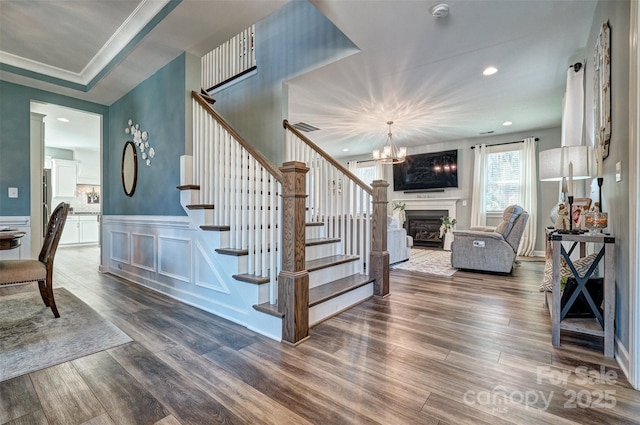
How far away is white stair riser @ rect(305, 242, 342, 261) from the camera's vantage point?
3031mm

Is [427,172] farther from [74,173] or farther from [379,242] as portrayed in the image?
[74,173]

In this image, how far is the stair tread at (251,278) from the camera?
2192mm

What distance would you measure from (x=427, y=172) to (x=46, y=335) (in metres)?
7.67

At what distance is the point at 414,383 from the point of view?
5.07 feet

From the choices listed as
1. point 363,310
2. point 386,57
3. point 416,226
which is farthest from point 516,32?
point 416,226

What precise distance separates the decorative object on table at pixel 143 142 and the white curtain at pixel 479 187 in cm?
677

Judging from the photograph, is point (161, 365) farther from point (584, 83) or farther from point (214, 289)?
point (584, 83)

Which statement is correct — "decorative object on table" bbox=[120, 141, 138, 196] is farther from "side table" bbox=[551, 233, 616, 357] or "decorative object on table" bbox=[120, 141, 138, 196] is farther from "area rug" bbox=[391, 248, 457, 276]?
"side table" bbox=[551, 233, 616, 357]

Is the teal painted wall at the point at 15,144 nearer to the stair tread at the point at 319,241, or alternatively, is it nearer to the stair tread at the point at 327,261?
the stair tread at the point at 319,241

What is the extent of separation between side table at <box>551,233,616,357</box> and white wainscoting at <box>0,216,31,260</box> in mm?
5906

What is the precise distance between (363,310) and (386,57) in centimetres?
289

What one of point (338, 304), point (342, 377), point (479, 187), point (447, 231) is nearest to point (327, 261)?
point (338, 304)

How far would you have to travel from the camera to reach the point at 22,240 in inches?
151

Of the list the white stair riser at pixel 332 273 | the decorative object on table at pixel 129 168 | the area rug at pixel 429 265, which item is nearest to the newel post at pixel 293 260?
the white stair riser at pixel 332 273
